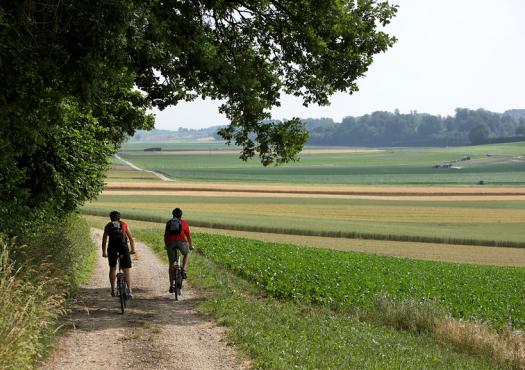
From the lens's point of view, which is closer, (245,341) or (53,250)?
(245,341)

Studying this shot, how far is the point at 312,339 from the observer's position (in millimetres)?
14055

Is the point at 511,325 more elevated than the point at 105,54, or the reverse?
the point at 105,54

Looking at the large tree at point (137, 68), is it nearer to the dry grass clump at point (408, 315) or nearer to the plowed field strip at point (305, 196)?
the dry grass clump at point (408, 315)

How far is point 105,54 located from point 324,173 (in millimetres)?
157333

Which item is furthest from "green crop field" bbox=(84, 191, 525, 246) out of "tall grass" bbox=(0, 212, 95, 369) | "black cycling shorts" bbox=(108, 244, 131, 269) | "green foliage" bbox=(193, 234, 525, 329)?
"black cycling shorts" bbox=(108, 244, 131, 269)

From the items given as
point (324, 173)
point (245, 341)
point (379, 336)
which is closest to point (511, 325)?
point (379, 336)

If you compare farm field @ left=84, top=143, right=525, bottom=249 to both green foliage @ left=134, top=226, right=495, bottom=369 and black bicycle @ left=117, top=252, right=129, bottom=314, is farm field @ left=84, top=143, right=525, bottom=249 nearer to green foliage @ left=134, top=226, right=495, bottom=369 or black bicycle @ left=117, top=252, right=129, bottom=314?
green foliage @ left=134, top=226, right=495, bottom=369

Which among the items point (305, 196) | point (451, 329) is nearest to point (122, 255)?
point (451, 329)

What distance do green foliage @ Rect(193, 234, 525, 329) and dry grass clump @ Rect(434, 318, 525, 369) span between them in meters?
2.45

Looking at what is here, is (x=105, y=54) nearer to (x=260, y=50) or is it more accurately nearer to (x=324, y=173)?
(x=260, y=50)

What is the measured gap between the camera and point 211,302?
1741 centimetres

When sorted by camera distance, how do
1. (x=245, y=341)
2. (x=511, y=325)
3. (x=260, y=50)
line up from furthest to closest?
(x=260, y=50)
(x=511, y=325)
(x=245, y=341)

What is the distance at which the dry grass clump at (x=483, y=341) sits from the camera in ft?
55.3

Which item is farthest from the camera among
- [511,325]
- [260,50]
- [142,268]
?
[142,268]
